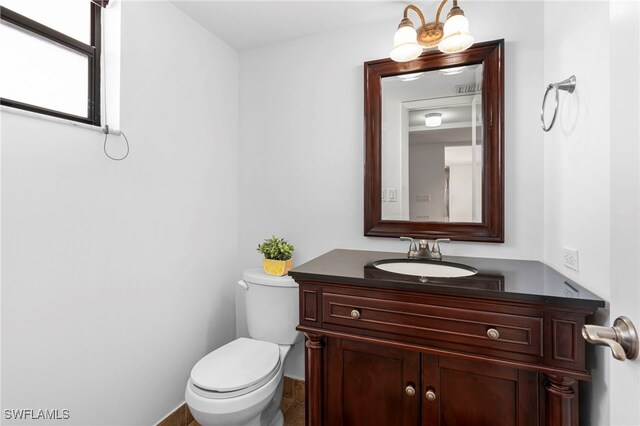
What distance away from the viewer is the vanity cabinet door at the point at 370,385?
4.09 ft

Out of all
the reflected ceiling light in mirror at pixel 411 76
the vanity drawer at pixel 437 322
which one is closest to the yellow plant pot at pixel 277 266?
the vanity drawer at pixel 437 322

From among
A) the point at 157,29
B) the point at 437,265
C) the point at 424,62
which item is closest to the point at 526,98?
the point at 424,62

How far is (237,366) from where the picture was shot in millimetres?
1547

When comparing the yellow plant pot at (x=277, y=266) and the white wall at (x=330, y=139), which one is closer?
the white wall at (x=330, y=139)

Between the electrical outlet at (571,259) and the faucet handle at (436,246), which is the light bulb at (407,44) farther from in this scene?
the electrical outlet at (571,259)

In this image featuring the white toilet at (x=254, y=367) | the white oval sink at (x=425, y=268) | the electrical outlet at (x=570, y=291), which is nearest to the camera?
the electrical outlet at (x=570, y=291)

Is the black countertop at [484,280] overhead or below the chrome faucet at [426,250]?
below

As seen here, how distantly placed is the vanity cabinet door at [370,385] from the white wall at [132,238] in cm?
92

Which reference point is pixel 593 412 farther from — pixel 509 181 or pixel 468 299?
pixel 509 181

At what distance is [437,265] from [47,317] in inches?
63.6

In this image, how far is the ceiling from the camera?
1.70 m

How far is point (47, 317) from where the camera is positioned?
1.20m

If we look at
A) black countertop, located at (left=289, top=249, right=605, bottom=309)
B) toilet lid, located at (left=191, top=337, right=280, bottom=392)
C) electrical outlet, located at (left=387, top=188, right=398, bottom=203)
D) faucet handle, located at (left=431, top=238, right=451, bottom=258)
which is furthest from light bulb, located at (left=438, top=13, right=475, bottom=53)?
toilet lid, located at (left=191, top=337, right=280, bottom=392)

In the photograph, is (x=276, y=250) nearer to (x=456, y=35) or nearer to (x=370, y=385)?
(x=370, y=385)
